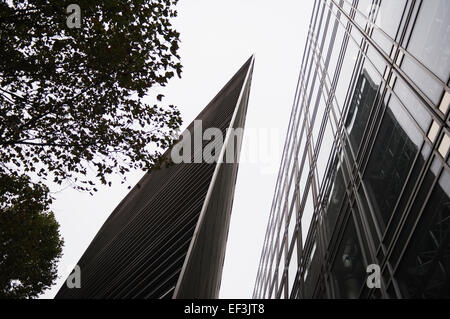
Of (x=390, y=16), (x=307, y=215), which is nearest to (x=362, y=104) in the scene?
(x=390, y=16)

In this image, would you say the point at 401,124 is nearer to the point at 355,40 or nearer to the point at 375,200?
the point at 375,200

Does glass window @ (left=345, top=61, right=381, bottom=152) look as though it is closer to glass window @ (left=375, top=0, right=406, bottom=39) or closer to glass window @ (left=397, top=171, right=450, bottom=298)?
glass window @ (left=375, top=0, right=406, bottom=39)

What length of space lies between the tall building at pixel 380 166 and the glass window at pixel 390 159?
2cm

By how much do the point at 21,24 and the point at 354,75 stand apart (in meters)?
8.46

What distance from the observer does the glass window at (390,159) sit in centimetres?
600

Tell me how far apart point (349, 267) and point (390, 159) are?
98.5 inches

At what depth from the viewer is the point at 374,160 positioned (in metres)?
7.22

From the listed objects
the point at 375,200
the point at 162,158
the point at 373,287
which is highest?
the point at 162,158

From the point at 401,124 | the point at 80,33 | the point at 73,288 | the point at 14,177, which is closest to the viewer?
→ the point at 401,124

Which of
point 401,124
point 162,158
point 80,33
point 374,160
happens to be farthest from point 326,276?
point 80,33

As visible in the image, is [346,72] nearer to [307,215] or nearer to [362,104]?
[362,104]

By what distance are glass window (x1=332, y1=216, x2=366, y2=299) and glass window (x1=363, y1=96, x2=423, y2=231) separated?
1.08 m

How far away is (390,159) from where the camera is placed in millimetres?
6559

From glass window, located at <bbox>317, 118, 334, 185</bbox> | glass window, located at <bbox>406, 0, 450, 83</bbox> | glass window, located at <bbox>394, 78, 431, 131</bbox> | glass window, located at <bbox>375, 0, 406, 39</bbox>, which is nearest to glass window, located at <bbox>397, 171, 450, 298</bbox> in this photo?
glass window, located at <bbox>394, 78, 431, 131</bbox>
